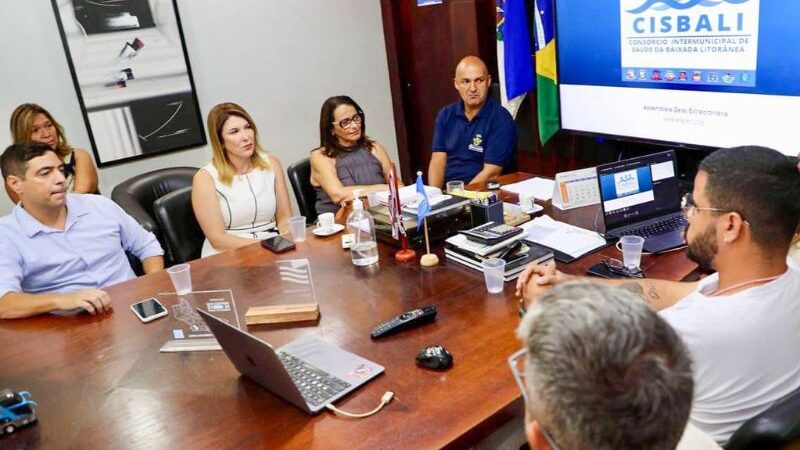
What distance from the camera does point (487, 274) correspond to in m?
1.80

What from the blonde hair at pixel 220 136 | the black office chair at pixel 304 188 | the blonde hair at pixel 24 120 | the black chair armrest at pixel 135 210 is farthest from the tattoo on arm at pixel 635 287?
the blonde hair at pixel 24 120

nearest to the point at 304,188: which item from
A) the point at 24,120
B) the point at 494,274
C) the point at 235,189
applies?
the point at 235,189

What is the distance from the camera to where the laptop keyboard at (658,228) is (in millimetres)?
2133

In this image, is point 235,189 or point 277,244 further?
point 235,189

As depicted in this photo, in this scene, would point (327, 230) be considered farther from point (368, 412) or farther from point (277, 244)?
point (368, 412)

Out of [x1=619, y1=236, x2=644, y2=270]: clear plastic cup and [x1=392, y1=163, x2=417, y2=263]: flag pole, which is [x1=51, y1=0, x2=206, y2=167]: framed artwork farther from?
[x1=619, y1=236, x2=644, y2=270]: clear plastic cup

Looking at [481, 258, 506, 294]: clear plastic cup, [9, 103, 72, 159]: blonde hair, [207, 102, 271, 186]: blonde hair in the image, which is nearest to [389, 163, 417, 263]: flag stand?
[481, 258, 506, 294]: clear plastic cup

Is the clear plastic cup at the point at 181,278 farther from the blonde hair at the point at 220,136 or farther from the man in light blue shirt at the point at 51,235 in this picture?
the blonde hair at the point at 220,136

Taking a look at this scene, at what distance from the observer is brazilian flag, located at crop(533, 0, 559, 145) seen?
355 cm

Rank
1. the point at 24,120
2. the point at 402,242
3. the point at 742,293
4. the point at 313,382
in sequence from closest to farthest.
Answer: the point at 742,293, the point at 313,382, the point at 402,242, the point at 24,120

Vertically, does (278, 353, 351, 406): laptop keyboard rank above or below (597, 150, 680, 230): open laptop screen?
below

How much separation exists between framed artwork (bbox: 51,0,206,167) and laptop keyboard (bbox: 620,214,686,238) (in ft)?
10.3

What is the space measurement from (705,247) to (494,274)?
58cm

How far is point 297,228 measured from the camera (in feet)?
8.00
